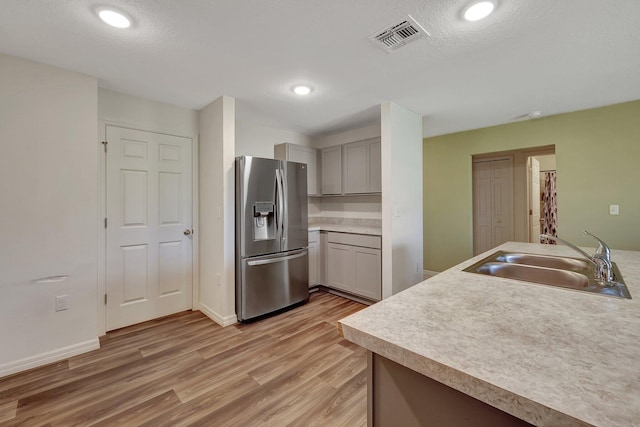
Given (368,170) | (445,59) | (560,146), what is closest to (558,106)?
(560,146)

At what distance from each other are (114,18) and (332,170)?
2.96m

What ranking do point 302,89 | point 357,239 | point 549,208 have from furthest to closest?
point 549,208
point 357,239
point 302,89

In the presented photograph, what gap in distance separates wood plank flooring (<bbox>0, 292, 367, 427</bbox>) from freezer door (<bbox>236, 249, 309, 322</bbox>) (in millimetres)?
248

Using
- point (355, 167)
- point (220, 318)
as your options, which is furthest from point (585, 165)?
point (220, 318)

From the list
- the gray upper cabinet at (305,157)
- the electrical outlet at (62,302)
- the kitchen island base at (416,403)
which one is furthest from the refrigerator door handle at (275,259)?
the kitchen island base at (416,403)

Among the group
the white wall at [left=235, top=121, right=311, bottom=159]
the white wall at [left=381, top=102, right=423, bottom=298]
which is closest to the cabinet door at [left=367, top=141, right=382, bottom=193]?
the white wall at [left=381, top=102, right=423, bottom=298]

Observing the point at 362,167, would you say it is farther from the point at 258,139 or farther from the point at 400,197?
the point at 258,139

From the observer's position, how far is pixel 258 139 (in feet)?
12.5

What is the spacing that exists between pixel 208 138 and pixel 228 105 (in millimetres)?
486

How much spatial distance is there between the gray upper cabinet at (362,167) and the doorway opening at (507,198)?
1.81 metres

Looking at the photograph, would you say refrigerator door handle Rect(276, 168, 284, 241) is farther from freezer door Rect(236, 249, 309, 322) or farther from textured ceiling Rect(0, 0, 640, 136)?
textured ceiling Rect(0, 0, 640, 136)

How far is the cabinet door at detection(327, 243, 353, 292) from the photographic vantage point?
141 inches

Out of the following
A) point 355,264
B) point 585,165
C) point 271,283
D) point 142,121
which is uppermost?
point 142,121

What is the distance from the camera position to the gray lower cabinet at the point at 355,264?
3281 mm
